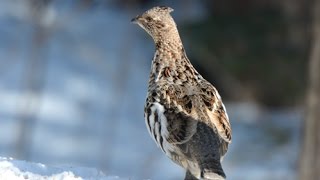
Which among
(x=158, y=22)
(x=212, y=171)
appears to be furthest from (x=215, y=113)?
(x=158, y=22)

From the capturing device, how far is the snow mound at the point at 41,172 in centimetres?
529

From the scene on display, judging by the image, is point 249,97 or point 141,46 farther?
point 141,46

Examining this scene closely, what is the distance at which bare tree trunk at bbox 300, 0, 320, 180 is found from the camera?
10078 millimetres

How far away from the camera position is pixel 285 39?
17.5m

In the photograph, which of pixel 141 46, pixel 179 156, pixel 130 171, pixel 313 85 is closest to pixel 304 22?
pixel 130 171

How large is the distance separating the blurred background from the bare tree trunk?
12.5 ft

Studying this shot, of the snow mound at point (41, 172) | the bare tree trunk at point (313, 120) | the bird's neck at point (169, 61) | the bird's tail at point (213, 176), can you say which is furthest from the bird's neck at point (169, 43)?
the bare tree trunk at point (313, 120)

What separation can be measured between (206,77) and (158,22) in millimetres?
12517

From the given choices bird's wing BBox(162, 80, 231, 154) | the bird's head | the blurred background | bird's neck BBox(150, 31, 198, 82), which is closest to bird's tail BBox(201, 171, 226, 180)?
bird's wing BBox(162, 80, 231, 154)

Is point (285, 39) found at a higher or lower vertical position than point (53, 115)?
higher

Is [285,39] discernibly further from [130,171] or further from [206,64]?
[130,171]

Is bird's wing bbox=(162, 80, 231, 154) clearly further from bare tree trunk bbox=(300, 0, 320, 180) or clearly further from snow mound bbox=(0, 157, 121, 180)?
bare tree trunk bbox=(300, 0, 320, 180)

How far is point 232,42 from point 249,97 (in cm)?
174

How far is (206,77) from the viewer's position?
1861cm
